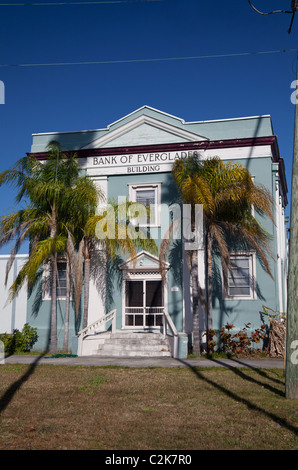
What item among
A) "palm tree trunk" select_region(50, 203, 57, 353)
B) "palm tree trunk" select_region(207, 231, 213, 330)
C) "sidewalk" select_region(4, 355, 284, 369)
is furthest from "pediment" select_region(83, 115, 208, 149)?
"sidewalk" select_region(4, 355, 284, 369)

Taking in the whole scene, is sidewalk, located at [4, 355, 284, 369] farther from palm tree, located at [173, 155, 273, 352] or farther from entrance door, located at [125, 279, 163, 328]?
entrance door, located at [125, 279, 163, 328]

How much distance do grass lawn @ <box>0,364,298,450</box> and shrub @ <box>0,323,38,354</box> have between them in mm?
5109

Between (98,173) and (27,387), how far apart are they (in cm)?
1041

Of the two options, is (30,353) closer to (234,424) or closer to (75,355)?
(75,355)

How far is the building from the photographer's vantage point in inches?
673

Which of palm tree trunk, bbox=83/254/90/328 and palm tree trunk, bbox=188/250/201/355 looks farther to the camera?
palm tree trunk, bbox=83/254/90/328

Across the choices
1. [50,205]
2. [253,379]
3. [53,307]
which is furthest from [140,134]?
[253,379]

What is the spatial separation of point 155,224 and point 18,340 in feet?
21.4

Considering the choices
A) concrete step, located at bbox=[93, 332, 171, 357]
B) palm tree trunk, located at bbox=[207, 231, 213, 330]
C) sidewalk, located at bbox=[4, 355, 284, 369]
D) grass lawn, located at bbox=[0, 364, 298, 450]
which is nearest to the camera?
grass lawn, located at bbox=[0, 364, 298, 450]

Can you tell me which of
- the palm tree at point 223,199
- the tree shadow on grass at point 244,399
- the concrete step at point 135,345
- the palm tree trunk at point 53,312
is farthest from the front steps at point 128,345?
the tree shadow on grass at point 244,399

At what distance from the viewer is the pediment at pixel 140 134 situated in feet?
61.3

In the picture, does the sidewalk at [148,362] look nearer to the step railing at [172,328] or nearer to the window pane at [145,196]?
the step railing at [172,328]

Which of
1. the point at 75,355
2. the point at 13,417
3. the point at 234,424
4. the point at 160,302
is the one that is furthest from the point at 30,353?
the point at 234,424

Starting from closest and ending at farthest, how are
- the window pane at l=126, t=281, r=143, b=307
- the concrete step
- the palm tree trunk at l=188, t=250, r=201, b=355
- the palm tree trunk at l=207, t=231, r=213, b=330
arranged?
the palm tree trunk at l=188, t=250, r=201, b=355 < the concrete step < the palm tree trunk at l=207, t=231, r=213, b=330 < the window pane at l=126, t=281, r=143, b=307
